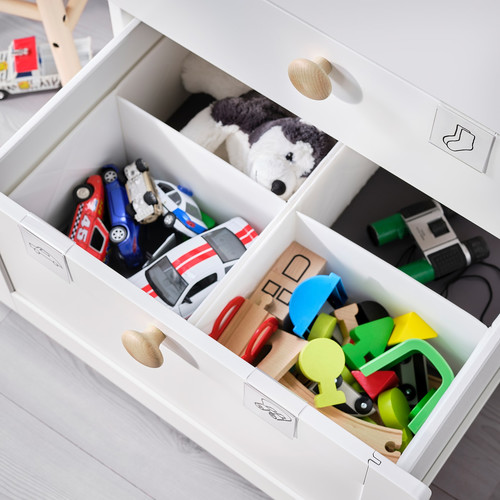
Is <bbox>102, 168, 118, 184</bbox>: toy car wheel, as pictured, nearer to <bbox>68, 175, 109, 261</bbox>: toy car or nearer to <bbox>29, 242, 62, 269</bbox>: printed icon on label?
<bbox>68, 175, 109, 261</bbox>: toy car

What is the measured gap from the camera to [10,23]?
5.36ft

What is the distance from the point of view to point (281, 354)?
1126 mm

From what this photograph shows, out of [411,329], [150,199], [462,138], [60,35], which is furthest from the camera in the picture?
[60,35]

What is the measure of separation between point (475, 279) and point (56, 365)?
0.69m

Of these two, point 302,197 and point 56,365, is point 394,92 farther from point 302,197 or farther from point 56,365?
point 56,365

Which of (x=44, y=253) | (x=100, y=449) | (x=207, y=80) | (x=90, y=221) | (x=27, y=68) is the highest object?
(x=207, y=80)

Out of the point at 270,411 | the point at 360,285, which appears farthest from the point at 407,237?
the point at 270,411

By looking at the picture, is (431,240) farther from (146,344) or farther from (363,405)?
(146,344)

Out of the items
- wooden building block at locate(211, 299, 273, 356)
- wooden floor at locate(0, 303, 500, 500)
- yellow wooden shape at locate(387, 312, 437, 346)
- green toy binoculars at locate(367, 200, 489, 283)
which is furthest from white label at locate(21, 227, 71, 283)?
green toy binoculars at locate(367, 200, 489, 283)

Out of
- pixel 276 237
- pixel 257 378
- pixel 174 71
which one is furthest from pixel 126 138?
pixel 257 378

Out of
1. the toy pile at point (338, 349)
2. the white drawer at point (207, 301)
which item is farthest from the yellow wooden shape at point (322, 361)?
the white drawer at point (207, 301)

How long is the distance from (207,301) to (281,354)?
0.13 m

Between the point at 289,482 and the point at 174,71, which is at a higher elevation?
the point at 174,71

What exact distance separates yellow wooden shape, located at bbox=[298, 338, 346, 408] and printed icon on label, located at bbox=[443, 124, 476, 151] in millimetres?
327
